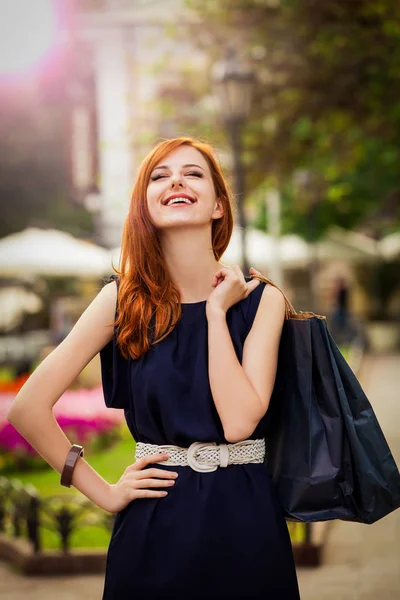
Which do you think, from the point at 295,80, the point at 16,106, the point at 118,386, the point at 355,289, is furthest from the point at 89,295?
the point at 118,386

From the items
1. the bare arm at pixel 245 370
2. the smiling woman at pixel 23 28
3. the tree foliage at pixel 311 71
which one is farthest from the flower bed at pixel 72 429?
the smiling woman at pixel 23 28

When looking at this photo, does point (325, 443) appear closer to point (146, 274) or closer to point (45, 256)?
point (146, 274)

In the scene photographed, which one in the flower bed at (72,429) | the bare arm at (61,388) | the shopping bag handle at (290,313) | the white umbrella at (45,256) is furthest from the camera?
the white umbrella at (45,256)

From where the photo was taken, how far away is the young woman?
2.68m

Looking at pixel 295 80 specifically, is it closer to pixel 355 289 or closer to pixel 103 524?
pixel 103 524

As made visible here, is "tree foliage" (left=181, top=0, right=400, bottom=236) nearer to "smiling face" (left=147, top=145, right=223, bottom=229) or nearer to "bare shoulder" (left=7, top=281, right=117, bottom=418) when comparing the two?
"smiling face" (left=147, top=145, right=223, bottom=229)

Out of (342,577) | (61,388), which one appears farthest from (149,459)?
(342,577)

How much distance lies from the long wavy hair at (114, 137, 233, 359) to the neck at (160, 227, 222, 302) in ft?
Result: 0.10

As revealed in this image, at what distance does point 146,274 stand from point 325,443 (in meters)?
0.71

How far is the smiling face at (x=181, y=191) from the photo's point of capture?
2850 millimetres

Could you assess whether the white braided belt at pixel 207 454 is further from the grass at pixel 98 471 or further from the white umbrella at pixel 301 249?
the white umbrella at pixel 301 249

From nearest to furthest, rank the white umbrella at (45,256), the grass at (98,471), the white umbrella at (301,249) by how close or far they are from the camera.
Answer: the grass at (98,471) → the white umbrella at (45,256) → the white umbrella at (301,249)

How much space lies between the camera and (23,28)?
78.9ft

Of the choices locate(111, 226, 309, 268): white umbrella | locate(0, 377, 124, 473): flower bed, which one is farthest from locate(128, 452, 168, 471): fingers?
locate(111, 226, 309, 268): white umbrella
